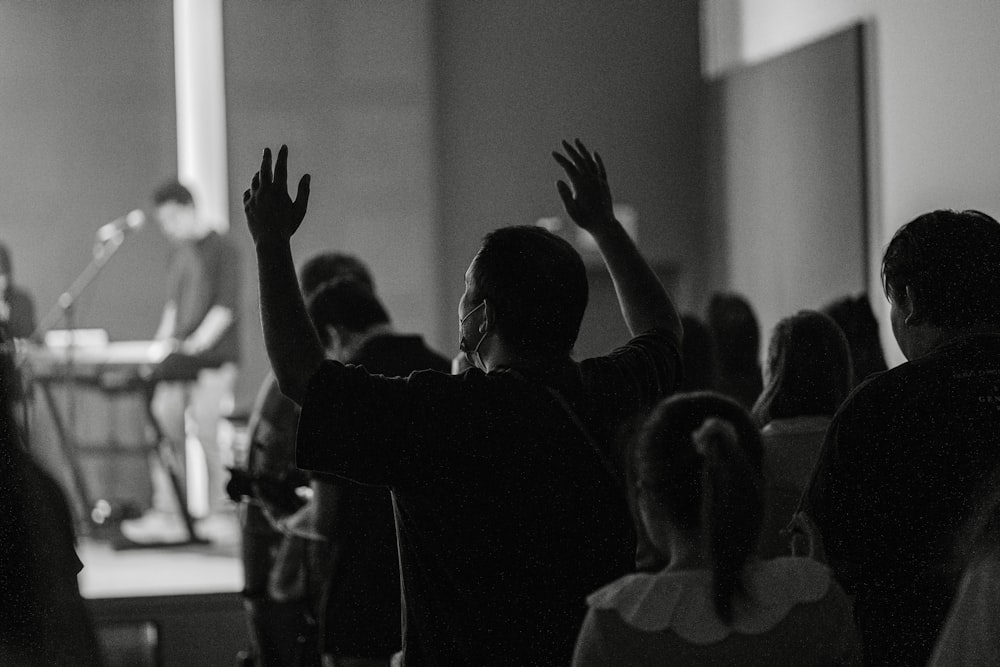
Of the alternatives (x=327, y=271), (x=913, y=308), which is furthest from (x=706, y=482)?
(x=327, y=271)

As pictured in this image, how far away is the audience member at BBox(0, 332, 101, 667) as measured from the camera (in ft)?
3.21

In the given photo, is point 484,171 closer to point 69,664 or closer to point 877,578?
point 877,578

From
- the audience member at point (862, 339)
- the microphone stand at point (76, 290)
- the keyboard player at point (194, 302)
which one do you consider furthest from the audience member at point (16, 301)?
the audience member at point (862, 339)

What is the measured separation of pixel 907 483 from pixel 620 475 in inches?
14.9

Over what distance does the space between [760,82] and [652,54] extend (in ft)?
3.94

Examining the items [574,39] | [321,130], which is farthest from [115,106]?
[574,39]

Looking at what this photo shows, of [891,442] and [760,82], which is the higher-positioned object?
[760,82]

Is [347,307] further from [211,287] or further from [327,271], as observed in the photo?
[211,287]

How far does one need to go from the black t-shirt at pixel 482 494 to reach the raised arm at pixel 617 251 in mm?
278

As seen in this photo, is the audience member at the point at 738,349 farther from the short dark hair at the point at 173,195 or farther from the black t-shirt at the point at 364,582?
the short dark hair at the point at 173,195

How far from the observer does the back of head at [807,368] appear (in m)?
2.22

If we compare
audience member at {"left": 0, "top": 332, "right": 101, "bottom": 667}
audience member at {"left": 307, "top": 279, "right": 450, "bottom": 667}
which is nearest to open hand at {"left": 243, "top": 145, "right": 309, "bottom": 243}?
audience member at {"left": 0, "top": 332, "right": 101, "bottom": 667}

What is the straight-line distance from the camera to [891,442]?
64.3 inches

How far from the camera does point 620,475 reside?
1.58 m
